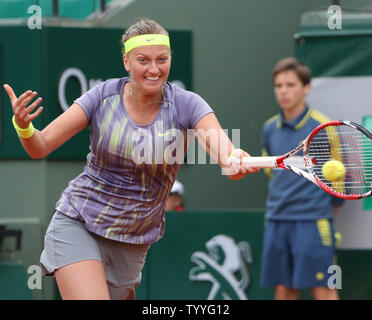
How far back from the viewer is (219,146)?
11.3ft

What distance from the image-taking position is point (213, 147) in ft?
11.5

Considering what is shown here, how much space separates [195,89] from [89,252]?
156 inches

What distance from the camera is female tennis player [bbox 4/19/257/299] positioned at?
11.8 feet

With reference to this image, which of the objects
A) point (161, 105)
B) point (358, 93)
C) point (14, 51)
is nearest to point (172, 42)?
point (14, 51)

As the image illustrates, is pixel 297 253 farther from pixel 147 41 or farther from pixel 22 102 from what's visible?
pixel 22 102

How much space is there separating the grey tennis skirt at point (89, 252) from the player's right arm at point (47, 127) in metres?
0.36

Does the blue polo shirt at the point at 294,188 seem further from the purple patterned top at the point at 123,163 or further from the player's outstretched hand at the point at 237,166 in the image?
the player's outstretched hand at the point at 237,166

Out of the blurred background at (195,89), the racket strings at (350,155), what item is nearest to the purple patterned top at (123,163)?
the racket strings at (350,155)

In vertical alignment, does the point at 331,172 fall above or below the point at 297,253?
above

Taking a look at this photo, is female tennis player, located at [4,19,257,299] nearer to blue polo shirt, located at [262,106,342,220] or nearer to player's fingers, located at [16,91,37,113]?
player's fingers, located at [16,91,37,113]

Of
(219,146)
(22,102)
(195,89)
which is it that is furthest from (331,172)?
(195,89)

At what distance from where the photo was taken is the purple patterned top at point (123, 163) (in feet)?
11.9
